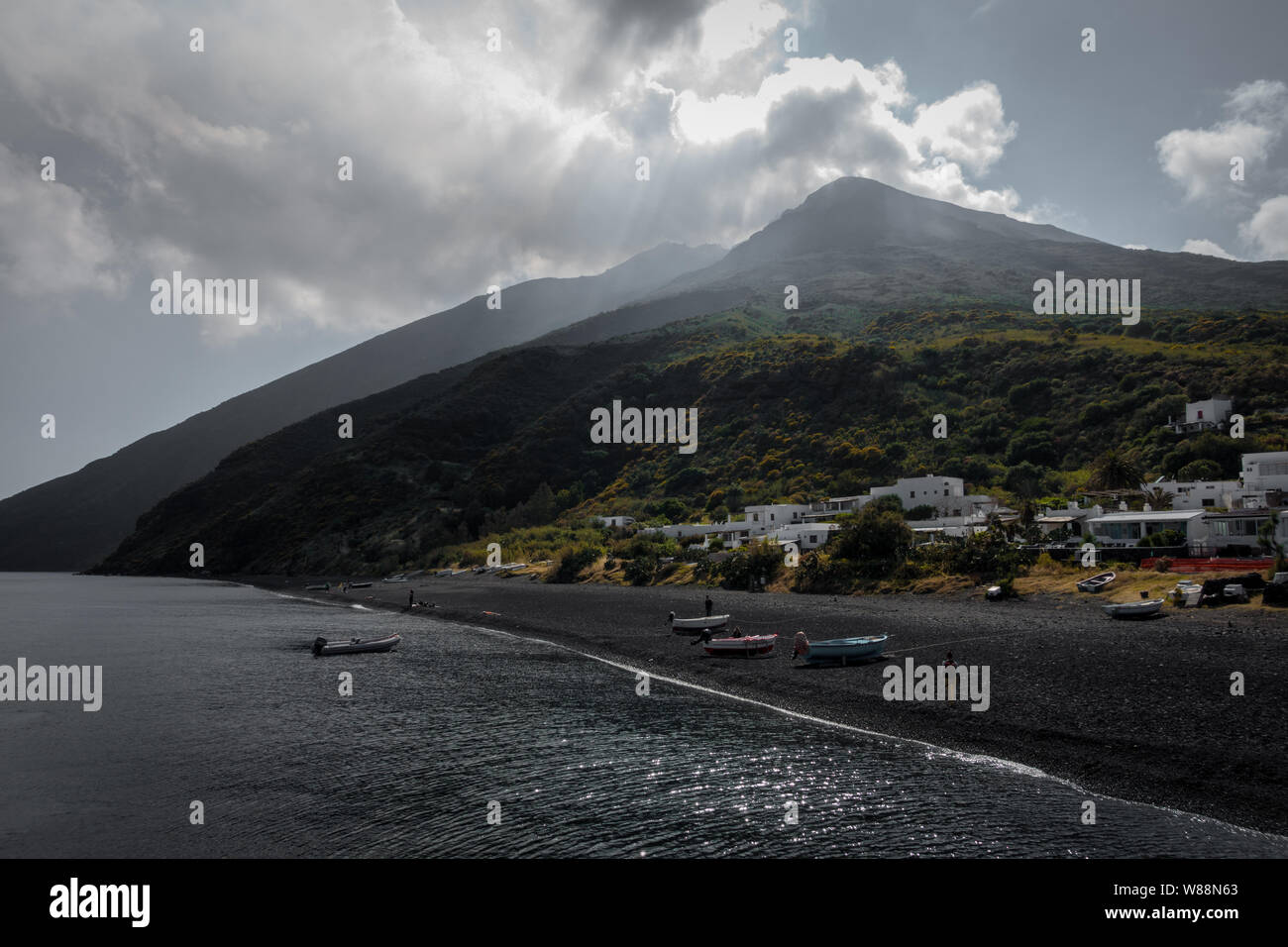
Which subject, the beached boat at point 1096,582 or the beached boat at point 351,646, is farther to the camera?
the beached boat at point 351,646

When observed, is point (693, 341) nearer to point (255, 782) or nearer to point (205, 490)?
point (205, 490)

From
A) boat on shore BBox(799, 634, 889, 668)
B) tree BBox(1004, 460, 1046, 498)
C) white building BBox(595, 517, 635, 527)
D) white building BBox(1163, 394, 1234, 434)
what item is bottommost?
boat on shore BBox(799, 634, 889, 668)

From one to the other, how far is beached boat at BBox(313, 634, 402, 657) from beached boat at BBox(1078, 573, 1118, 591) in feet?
126

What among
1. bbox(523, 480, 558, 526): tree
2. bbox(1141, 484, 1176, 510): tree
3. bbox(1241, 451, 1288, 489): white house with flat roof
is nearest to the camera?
bbox(1241, 451, 1288, 489): white house with flat roof

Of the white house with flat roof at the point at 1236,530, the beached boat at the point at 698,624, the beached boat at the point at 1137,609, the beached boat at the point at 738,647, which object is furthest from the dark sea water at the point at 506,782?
the white house with flat roof at the point at 1236,530

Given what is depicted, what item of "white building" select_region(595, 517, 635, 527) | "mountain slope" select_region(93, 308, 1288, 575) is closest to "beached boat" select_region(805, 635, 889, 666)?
"mountain slope" select_region(93, 308, 1288, 575)

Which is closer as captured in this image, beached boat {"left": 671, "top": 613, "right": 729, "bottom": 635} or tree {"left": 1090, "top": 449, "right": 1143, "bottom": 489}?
beached boat {"left": 671, "top": 613, "right": 729, "bottom": 635}

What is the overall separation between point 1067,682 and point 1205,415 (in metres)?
73.7

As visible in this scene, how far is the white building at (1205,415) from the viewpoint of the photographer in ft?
259

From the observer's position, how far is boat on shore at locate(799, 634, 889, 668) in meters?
30.0

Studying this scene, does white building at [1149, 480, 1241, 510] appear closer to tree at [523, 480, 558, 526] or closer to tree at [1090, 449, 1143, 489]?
tree at [1090, 449, 1143, 489]

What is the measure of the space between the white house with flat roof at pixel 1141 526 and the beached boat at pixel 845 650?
28.3 meters

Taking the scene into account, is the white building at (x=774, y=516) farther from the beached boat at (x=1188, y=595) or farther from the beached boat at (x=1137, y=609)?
the beached boat at (x=1137, y=609)

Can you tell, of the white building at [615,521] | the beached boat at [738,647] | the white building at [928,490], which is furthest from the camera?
the white building at [615,521]
